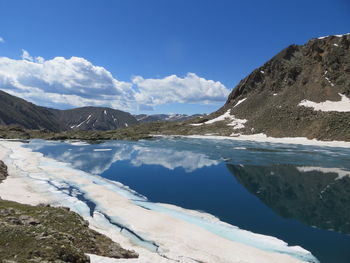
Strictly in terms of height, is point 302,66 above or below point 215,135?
above

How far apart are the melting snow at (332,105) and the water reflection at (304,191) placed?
8442cm

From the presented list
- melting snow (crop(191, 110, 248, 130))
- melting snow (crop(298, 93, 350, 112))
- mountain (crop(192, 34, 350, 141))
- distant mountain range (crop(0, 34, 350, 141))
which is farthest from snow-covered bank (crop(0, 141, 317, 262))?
melting snow (crop(191, 110, 248, 130))

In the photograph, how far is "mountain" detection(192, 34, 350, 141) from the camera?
118 metres

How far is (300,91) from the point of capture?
502 ft

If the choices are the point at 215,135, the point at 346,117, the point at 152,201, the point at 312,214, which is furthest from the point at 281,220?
the point at 215,135

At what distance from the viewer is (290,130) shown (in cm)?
12444

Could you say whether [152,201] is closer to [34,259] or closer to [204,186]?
[204,186]

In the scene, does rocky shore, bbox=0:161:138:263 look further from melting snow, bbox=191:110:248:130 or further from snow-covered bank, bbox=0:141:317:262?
melting snow, bbox=191:110:248:130

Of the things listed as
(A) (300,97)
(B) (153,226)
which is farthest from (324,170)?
(A) (300,97)

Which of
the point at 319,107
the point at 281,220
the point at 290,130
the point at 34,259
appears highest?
the point at 319,107

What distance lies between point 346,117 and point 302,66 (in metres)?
66.6

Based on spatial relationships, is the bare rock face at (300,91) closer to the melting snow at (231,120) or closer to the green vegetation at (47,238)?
the melting snow at (231,120)

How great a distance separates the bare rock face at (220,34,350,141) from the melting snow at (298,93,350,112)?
2579 mm

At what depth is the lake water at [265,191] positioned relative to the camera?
23.1 metres
